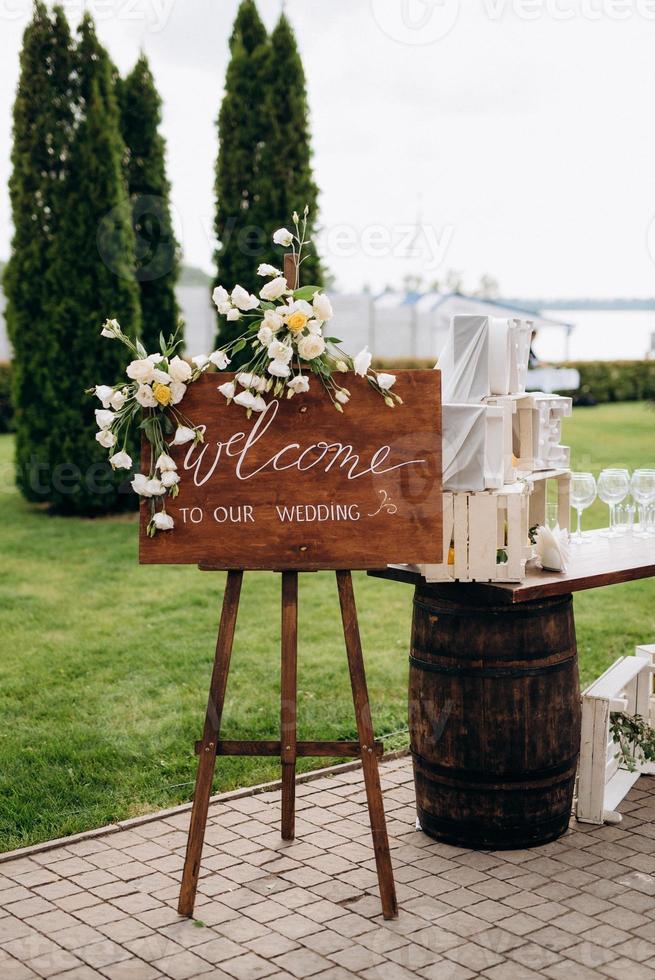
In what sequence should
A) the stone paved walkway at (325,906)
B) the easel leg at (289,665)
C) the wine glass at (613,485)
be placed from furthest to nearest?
the wine glass at (613,485) < the easel leg at (289,665) < the stone paved walkway at (325,906)

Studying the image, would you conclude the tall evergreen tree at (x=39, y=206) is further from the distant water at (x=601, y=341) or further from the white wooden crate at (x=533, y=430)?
the distant water at (x=601, y=341)

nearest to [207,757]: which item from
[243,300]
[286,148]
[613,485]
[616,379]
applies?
[243,300]

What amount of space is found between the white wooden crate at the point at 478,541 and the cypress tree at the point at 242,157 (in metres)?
8.33

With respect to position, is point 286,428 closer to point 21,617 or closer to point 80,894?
point 80,894

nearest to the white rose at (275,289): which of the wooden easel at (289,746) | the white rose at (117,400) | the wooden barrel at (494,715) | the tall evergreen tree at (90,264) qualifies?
the white rose at (117,400)

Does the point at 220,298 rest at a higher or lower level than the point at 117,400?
higher

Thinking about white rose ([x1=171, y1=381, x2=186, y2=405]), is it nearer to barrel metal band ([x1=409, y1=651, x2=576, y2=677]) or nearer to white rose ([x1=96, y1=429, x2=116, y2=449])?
white rose ([x1=96, y1=429, x2=116, y2=449])

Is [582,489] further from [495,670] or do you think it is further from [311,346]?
[311,346]

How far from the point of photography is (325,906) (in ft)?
11.9

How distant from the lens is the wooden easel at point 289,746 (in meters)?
3.55

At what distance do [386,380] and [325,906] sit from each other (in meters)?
1.75

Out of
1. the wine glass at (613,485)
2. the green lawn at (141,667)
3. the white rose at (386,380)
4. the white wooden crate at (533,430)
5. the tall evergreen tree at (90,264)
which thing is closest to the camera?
the white rose at (386,380)

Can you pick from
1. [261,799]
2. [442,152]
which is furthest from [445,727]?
[442,152]

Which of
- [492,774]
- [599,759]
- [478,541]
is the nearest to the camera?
[478,541]
